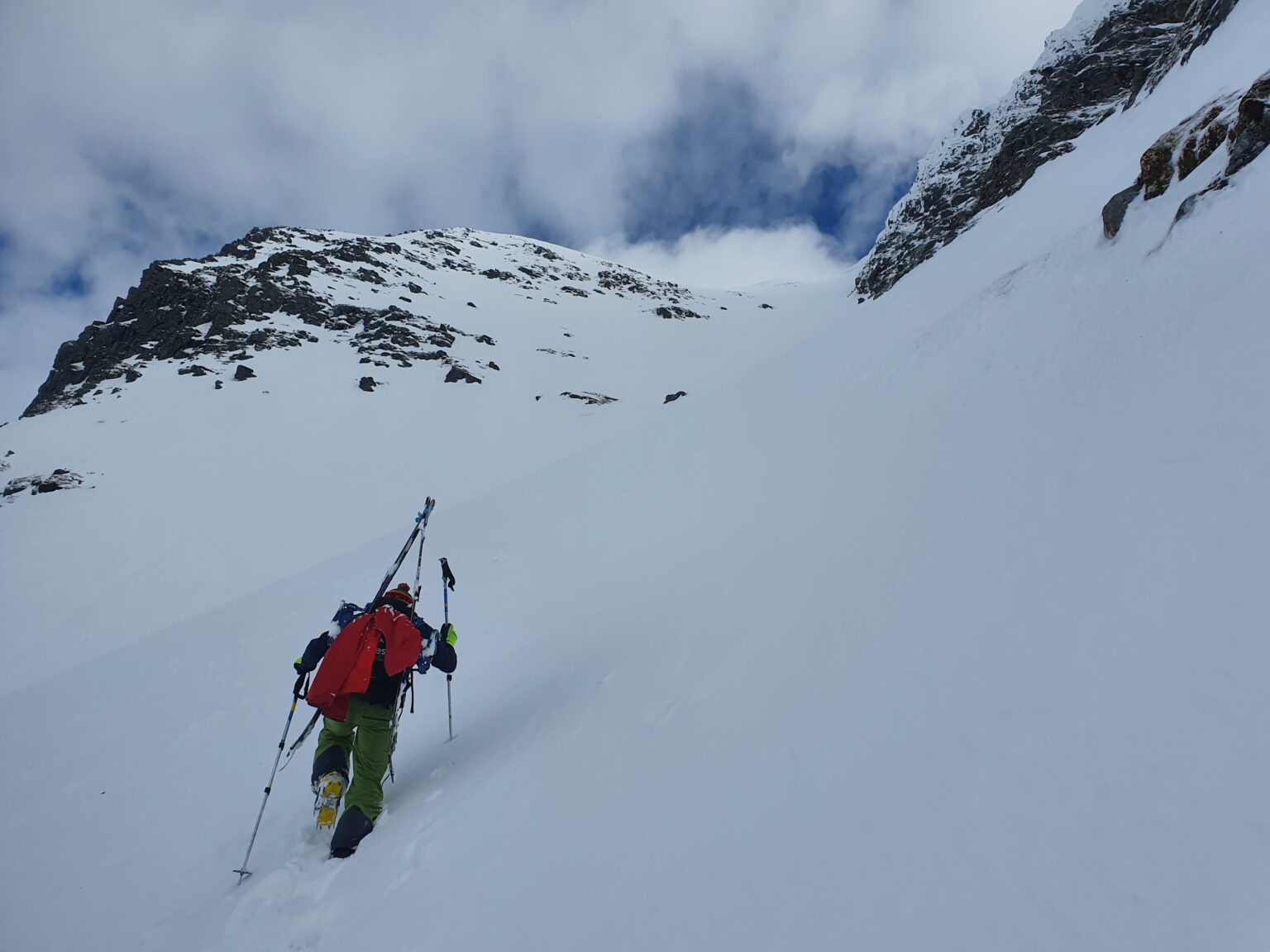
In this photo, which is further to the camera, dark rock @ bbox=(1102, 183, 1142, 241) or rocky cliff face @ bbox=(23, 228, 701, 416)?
rocky cliff face @ bbox=(23, 228, 701, 416)

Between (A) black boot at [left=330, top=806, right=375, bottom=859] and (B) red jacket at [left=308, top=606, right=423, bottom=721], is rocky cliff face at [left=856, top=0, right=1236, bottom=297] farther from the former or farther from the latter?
(A) black boot at [left=330, top=806, right=375, bottom=859]

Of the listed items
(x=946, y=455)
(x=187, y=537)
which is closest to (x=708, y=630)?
(x=946, y=455)

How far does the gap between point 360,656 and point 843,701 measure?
11.8ft

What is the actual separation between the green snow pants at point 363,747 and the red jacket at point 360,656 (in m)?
0.12

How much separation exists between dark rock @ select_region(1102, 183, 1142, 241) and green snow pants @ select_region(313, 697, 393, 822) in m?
9.63

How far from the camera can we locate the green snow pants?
4531 millimetres

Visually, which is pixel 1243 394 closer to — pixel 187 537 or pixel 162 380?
pixel 187 537

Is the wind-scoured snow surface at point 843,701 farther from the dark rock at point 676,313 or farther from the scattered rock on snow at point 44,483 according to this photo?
the dark rock at point 676,313

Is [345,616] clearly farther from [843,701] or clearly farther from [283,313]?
[283,313]

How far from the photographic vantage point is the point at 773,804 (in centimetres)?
283

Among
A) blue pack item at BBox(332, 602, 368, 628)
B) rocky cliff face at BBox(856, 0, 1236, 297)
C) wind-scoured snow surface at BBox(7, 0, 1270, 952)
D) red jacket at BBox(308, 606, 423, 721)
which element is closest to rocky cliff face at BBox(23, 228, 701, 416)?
rocky cliff face at BBox(856, 0, 1236, 297)

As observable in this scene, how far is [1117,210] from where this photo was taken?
738 cm

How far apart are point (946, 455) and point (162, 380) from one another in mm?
41319

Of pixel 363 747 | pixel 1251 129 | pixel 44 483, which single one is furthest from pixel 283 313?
pixel 1251 129
